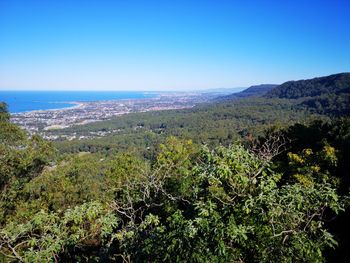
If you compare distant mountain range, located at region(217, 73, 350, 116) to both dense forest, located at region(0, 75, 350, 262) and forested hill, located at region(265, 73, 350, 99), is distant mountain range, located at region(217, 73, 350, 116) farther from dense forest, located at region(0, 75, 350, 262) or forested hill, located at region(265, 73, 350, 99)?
dense forest, located at region(0, 75, 350, 262)

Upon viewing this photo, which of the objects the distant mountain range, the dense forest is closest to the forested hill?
the distant mountain range

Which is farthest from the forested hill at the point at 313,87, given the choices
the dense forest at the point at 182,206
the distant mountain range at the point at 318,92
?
the dense forest at the point at 182,206

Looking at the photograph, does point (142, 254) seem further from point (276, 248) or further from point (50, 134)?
point (50, 134)

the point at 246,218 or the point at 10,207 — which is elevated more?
the point at 246,218

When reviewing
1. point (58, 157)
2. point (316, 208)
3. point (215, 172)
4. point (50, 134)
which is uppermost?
point (215, 172)

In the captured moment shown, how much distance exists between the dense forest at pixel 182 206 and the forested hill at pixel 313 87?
111 m

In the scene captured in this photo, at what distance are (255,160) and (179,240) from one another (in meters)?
1.93

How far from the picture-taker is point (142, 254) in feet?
11.9

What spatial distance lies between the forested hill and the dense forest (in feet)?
366

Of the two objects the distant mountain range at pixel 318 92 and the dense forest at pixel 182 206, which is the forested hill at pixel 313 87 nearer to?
the distant mountain range at pixel 318 92

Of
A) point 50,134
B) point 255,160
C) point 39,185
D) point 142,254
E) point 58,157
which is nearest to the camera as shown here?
point 142,254

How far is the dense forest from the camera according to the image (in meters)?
3.27

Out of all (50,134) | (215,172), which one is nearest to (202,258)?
(215,172)

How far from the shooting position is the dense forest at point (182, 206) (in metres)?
3.27
